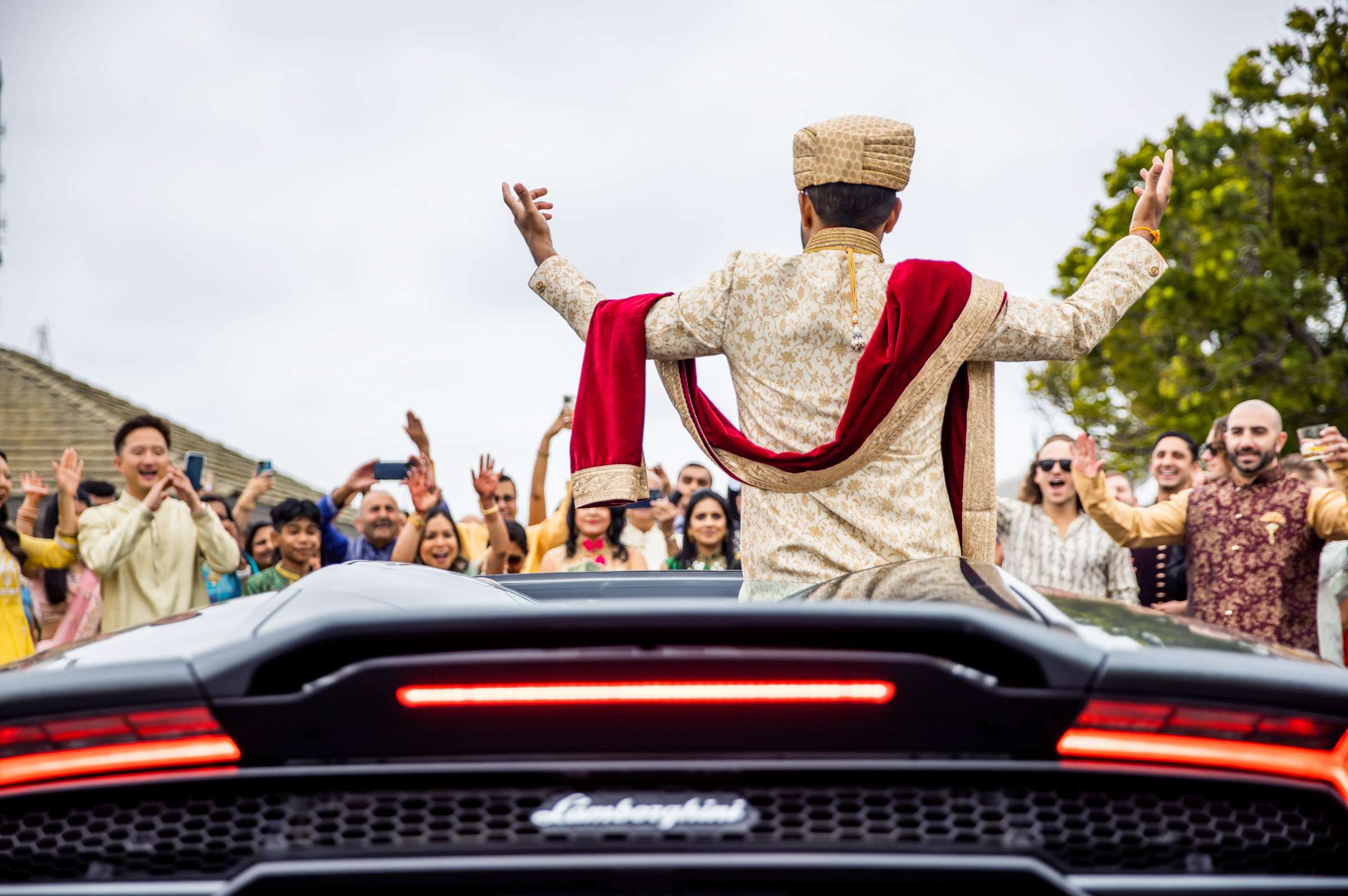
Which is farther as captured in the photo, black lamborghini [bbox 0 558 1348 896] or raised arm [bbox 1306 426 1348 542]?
raised arm [bbox 1306 426 1348 542]

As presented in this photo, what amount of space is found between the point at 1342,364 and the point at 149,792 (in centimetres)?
2251

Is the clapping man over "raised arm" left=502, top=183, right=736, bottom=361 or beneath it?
beneath

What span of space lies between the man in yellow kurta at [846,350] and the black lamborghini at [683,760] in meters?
1.39

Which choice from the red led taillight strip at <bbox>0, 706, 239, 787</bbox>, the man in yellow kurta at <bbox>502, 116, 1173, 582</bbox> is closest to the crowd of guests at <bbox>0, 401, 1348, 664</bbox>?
the man in yellow kurta at <bbox>502, 116, 1173, 582</bbox>

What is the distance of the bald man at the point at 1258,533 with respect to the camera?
6.61 meters

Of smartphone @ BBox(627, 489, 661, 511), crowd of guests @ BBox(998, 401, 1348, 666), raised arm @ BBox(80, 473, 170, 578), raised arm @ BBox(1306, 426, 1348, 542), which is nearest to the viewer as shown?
raised arm @ BBox(1306, 426, 1348, 542)

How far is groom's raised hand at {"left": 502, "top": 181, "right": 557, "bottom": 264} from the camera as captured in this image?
3359mm

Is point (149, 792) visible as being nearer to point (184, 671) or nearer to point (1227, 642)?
point (184, 671)

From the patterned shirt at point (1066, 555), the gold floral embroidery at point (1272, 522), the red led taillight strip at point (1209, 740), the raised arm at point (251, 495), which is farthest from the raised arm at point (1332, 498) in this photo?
the raised arm at point (251, 495)

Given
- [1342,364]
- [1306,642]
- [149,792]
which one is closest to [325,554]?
[1306,642]

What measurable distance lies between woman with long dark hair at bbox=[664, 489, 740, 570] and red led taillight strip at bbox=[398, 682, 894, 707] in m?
6.66

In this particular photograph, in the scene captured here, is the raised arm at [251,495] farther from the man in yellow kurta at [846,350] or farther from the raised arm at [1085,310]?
the raised arm at [1085,310]

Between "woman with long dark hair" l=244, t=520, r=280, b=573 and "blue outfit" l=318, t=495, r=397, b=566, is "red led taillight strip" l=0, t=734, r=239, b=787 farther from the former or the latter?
"woman with long dark hair" l=244, t=520, r=280, b=573

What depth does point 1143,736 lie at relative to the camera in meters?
1.51
